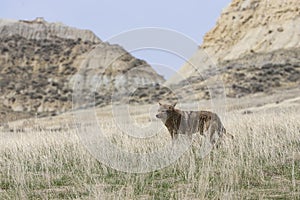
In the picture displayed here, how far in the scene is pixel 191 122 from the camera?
32.3 ft

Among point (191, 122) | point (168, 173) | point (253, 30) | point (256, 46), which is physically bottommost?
point (168, 173)

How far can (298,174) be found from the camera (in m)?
6.59

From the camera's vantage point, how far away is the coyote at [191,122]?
31.5 ft

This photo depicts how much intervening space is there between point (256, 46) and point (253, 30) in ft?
12.4

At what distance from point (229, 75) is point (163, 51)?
139 ft

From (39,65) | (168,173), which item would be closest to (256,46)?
(39,65)

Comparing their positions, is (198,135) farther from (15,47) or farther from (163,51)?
(15,47)

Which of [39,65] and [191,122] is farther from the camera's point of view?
→ [39,65]

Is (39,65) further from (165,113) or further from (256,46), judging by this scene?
(165,113)

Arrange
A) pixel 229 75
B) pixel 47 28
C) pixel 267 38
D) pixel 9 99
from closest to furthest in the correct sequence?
pixel 229 75, pixel 9 99, pixel 267 38, pixel 47 28

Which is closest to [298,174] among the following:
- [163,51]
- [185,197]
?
[185,197]

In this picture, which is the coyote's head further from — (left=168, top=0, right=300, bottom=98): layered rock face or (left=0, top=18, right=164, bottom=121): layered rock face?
(left=168, top=0, right=300, bottom=98): layered rock face

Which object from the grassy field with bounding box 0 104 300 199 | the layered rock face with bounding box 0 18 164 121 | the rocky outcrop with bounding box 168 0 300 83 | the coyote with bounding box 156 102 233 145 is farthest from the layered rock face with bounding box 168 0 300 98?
the grassy field with bounding box 0 104 300 199

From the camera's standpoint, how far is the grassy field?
5836 millimetres
